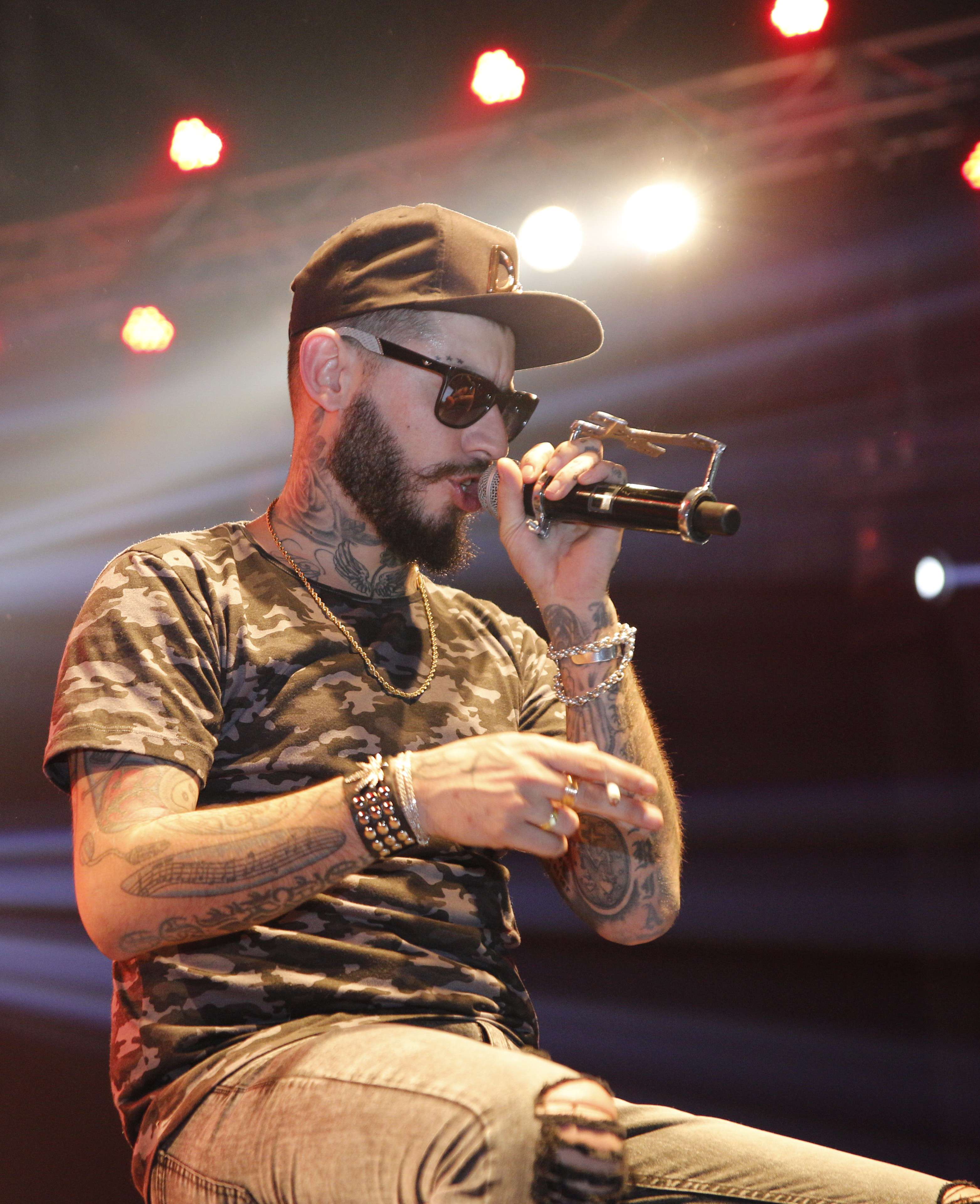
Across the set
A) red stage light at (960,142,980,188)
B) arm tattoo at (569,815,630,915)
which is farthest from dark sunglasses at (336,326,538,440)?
red stage light at (960,142,980,188)

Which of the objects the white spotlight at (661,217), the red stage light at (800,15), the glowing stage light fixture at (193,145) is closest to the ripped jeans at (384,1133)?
the white spotlight at (661,217)

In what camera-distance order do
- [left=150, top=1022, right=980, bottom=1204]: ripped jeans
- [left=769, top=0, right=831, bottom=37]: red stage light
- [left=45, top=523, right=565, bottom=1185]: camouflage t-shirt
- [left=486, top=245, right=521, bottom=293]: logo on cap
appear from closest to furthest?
[left=150, top=1022, right=980, bottom=1204]: ripped jeans
[left=45, top=523, right=565, bottom=1185]: camouflage t-shirt
[left=486, top=245, right=521, bottom=293]: logo on cap
[left=769, top=0, right=831, bottom=37]: red stage light

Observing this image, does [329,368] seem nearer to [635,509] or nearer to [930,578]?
[635,509]

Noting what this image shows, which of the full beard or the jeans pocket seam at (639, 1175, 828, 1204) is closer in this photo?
the jeans pocket seam at (639, 1175, 828, 1204)

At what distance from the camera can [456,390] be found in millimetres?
1899

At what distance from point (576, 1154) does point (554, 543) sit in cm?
107

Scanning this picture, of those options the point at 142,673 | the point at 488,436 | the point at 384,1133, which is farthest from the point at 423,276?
the point at 384,1133

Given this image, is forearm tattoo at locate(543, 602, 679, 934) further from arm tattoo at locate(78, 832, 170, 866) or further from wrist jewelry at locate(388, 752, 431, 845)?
arm tattoo at locate(78, 832, 170, 866)

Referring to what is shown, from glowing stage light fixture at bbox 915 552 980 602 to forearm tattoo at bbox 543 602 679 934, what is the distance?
6.94 ft

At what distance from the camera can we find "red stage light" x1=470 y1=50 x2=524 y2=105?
137 inches

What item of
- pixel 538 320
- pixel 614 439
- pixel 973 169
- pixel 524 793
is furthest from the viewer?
pixel 973 169

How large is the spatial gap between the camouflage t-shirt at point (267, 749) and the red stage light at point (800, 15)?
2.59 metres

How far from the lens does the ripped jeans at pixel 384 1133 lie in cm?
98

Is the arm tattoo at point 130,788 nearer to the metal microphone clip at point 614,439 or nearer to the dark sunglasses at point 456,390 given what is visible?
the metal microphone clip at point 614,439
